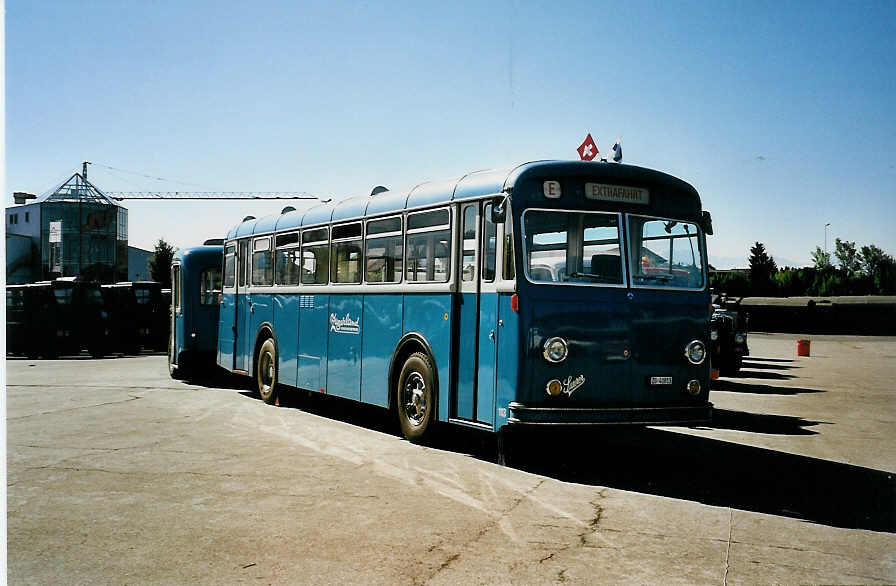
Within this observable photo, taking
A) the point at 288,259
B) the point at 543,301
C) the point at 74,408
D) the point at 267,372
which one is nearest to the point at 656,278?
the point at 543,301

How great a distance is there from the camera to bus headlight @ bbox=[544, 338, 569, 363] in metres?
8.52

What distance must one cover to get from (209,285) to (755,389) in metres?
12.1

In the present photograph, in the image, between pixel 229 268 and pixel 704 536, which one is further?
pixel 229 268

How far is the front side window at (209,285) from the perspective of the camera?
18.9 metres

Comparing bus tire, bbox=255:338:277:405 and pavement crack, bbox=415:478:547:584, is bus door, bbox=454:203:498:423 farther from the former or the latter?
bus tire, bbox=255:338:277:405

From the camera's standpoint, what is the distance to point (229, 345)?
1691 cm

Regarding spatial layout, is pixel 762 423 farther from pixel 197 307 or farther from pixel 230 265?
pixel 197 307

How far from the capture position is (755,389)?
1897cm

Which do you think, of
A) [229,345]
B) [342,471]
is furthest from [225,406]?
[342,471]

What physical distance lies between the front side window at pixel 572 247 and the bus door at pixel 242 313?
27.8 feet

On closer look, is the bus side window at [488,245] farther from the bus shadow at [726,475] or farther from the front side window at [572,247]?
the bus shadow at [726,475]

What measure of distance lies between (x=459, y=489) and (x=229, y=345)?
397 inches

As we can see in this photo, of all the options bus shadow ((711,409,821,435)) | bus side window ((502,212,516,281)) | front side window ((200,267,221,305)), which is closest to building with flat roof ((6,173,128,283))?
front side window ((200,267,221,305))

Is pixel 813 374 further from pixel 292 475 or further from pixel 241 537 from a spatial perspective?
pixel 241 537
